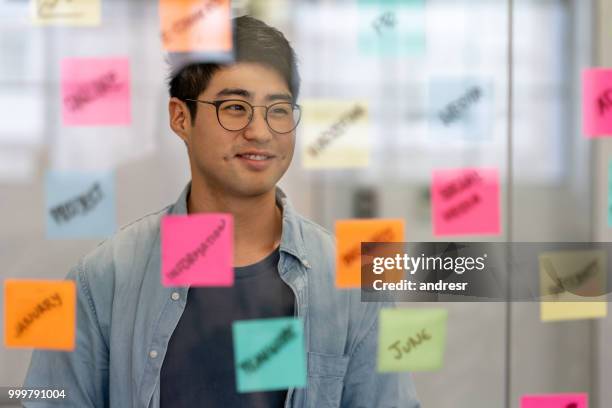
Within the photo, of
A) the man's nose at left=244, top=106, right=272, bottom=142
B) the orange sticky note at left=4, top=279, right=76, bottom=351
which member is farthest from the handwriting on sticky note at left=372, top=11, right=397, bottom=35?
the orange sticky note at left=4, top=279, right=76, bottom=351

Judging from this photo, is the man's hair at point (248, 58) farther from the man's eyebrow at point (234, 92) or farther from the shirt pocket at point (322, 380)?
the shirt pocket at point (322, 380)

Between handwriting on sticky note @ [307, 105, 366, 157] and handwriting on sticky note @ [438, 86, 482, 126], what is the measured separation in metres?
0.13

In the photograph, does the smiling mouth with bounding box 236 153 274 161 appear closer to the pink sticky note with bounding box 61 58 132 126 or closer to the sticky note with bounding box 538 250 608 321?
the pink sticky note with bounding box 61 58 132 126

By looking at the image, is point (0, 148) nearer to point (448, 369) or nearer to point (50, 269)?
point (50, 269)

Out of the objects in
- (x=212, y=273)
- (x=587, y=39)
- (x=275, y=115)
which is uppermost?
(x=587, y=39)

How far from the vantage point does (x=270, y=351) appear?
3.43 ft

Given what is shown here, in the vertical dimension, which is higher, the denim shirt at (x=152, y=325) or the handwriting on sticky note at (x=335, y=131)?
the handwriting on sticky note at (x=335, y=131)

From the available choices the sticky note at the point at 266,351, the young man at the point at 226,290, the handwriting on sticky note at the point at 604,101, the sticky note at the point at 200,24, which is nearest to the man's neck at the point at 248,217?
the young man at the point at 226,290

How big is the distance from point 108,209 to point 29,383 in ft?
0.98

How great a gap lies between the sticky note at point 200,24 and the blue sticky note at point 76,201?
232 millimetres

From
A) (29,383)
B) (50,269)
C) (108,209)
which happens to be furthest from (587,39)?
(29,383)

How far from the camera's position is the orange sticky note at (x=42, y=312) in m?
1.04

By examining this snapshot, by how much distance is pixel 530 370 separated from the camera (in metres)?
1.11

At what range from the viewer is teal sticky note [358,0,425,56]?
3.41 feet
